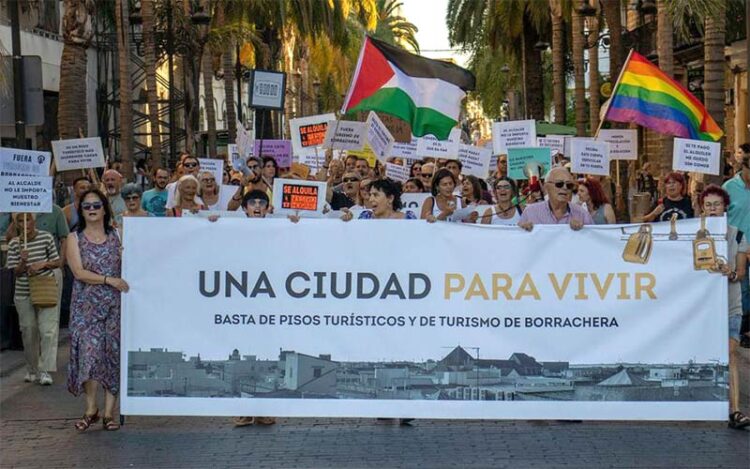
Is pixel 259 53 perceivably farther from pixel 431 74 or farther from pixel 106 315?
pixel 106 315

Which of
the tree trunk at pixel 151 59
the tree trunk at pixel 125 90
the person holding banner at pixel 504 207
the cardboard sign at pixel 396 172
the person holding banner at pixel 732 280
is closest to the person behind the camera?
the person holding banner at pixel 732 280

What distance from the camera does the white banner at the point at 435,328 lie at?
888 cm

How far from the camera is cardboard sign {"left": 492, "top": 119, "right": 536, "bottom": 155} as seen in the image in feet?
55.3

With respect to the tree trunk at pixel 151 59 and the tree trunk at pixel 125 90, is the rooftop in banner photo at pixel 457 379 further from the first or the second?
the tree trunk at pixel 151 59

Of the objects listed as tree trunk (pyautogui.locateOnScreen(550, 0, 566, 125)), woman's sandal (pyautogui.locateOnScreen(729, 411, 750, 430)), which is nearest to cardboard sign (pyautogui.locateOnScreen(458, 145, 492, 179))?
woman's sandal (pyautogui.locateOnScreen(729, 411, 750, 430))

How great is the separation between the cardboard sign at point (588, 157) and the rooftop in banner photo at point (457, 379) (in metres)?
6.80

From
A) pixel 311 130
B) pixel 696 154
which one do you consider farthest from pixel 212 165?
pixel 696 154

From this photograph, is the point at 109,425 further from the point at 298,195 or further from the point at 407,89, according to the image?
the point at 407,89

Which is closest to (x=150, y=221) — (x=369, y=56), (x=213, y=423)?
(x=213, y=423)

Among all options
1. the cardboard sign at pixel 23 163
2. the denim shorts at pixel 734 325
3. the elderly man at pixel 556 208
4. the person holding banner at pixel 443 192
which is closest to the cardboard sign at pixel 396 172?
the person holding banner at pixel 443 192

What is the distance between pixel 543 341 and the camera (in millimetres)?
8891

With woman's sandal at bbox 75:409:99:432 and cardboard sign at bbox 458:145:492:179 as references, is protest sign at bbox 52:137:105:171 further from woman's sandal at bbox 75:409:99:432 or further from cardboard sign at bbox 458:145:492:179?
woman's sandal at bbox 75:409:99:432

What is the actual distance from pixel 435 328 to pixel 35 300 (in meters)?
4.49

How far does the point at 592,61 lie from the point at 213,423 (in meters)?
24.8
